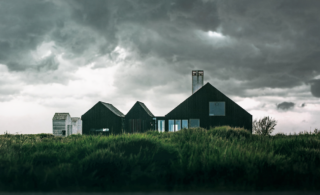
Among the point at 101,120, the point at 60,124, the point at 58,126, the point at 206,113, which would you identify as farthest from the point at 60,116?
the point at 206,113

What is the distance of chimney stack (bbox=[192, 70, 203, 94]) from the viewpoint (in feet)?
106

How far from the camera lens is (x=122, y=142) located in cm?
1012

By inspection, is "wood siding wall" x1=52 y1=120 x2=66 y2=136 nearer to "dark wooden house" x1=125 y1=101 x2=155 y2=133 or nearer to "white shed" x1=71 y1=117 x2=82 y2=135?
"white shed" x1=71 y1=117 x2=82 y2=135

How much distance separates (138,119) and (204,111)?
8398 mm

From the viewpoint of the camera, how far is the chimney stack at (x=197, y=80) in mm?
32375

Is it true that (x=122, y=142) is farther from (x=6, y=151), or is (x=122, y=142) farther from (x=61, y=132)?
(x=61, y=132)

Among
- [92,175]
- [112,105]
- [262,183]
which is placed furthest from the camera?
[112,105]

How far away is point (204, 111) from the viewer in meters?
29.9

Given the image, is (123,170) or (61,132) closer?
(123,170)

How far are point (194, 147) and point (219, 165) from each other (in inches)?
83.8

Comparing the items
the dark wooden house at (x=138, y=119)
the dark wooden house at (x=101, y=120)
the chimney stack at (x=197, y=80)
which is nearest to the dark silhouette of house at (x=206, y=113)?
the chimney stack at (x=197, y=80)

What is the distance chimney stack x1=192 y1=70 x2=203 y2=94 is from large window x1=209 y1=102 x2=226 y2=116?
10.6 feet

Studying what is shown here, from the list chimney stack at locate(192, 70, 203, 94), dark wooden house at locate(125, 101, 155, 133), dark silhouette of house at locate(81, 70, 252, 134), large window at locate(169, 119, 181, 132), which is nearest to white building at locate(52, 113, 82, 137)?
dark wooden house at locate(125, 101, 155, 133)

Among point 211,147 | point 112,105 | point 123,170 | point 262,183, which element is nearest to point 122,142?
point 123,170
